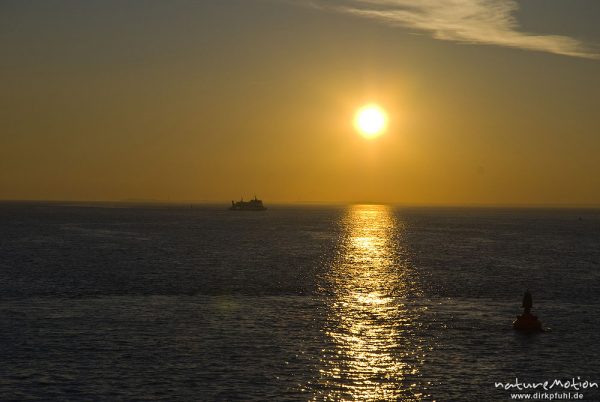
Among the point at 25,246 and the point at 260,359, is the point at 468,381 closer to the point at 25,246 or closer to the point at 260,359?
the point at 260,359

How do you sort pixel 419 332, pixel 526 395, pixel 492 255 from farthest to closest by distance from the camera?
pixel 492 255 < pixel 419 332 < pixel 526 395

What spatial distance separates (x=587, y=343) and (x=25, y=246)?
118 m

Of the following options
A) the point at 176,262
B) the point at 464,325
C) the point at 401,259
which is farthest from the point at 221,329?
the point at 401,259

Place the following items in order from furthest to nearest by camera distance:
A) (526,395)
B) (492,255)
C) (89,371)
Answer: (492,255) → (89,371) → (526,395)

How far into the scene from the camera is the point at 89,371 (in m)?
39.5

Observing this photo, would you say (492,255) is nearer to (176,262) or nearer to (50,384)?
(176,262)

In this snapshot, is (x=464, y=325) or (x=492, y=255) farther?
(x=492, y=255)

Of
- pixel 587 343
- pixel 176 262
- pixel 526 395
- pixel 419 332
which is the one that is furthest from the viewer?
pixel 176 262

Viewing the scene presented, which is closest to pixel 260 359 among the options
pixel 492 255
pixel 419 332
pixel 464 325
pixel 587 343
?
pixel 419 332

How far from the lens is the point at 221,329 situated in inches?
2036

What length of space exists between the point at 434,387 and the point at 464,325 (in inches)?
715

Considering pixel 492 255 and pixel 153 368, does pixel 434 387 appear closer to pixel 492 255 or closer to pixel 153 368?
pixel 153 368

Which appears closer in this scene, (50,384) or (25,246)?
(50,384)

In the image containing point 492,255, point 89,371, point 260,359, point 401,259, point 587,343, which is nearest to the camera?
point 89,371
